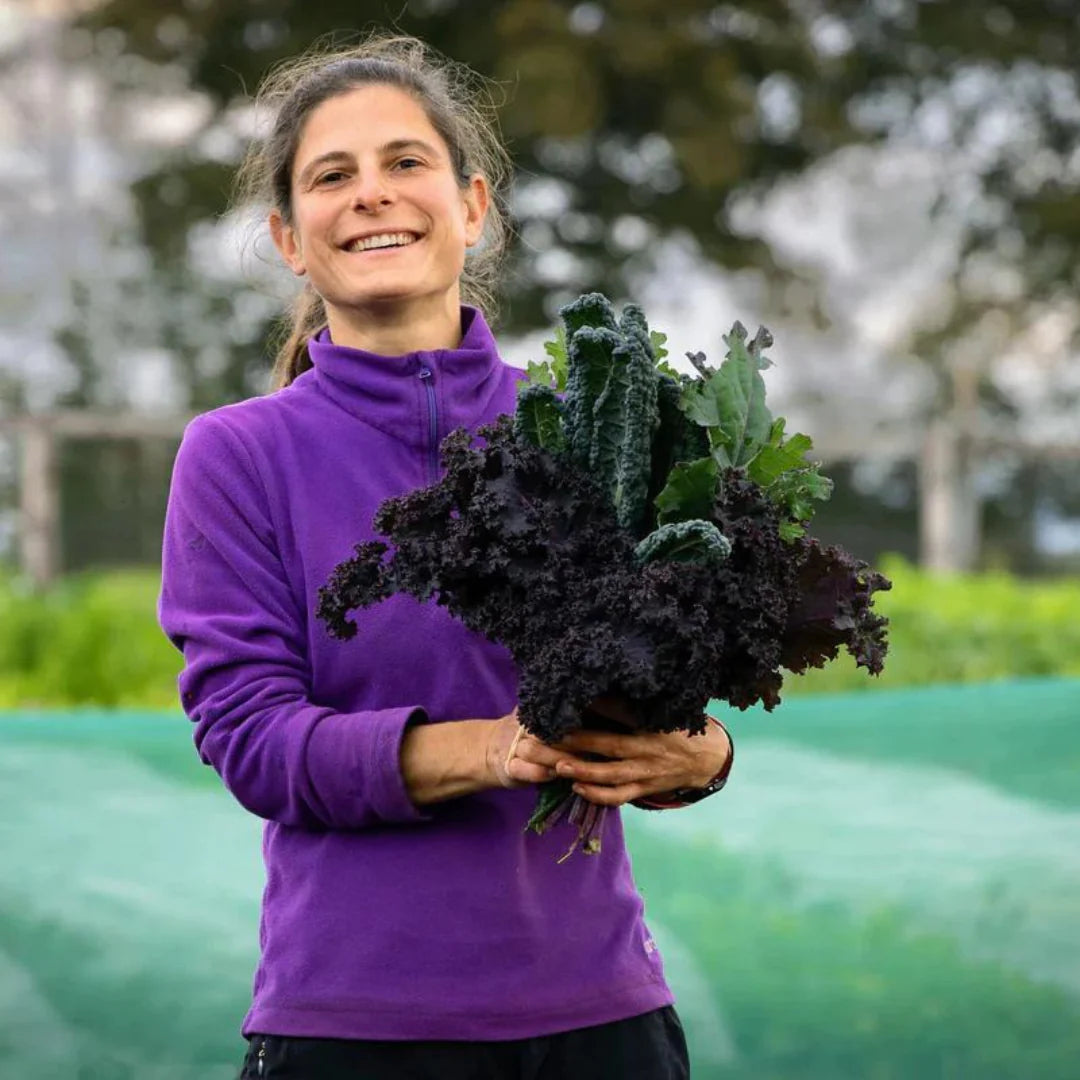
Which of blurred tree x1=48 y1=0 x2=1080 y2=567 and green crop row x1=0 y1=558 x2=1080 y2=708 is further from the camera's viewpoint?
blurred tree x1=48 y1=0 x2=1080 y2=567

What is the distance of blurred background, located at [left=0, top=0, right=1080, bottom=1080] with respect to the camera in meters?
3.30

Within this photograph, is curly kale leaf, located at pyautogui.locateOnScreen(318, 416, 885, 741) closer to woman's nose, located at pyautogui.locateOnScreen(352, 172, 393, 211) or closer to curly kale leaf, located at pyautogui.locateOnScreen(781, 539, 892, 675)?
curly kale leaf, located at pyautogui.locateOnScreen(781, 539, 892, 675)

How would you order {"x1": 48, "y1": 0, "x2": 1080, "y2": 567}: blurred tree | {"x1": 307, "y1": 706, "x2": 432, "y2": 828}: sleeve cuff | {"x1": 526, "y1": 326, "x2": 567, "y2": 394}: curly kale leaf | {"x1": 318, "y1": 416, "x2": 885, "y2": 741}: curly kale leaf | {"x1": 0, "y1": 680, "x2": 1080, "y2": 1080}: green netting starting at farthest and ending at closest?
{"x1": 48, "y1": 0, "x2": 1080, "y2": 567}: blurred tree → {"x1": 0, "y1": 680, "x2": 1080, "y2": 1080}: green netting → {"x1": 526, "y1": 326, "x2": 567, "y2": 394}: curly kale leaf → {"x1": 307, "y1": 706, "x2": 432, "y2": 828}: sleeve cuff → {"x1": 318, "y1": 416, "x2": 885, "y2": 741}: curly kale leaf

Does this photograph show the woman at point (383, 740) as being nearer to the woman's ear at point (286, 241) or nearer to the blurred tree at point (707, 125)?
the woman's ear at point (286, 241)

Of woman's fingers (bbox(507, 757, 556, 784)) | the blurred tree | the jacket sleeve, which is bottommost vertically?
woman's fingers (bbox(507, 757, 556, 784))

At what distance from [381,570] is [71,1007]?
1.85 m

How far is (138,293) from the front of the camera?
1231 cm

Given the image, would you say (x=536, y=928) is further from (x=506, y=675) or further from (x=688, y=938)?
(x=688, y=938)

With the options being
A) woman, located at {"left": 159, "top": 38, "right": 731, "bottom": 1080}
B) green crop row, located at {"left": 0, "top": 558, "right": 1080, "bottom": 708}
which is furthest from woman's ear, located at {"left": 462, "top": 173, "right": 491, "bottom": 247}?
green crop row, located at {"left": 0, "top": 558, "right": 1080, "bottom": 708}

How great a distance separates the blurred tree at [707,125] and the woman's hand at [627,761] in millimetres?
9360

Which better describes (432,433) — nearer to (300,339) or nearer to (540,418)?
(540,418)

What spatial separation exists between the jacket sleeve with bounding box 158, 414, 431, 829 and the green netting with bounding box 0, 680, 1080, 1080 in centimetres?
158

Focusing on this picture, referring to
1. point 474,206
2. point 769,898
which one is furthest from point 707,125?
point 474,206

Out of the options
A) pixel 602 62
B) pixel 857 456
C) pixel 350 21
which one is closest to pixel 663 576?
pixel 857 456
